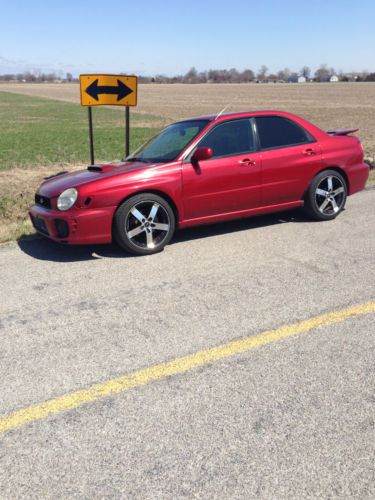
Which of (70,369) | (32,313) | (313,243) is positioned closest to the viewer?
(70,369)

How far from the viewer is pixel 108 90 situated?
8.59 m

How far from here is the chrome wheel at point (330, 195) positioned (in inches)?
271

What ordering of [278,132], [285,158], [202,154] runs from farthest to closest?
1. [278,132]
2. [285,158]
3. [202,154]

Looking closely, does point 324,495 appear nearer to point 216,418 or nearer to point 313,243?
point 216,418

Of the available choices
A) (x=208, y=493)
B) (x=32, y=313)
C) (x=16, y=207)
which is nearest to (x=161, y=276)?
(x=32, y=313)

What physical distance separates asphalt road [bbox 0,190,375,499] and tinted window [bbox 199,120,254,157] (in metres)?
1.35

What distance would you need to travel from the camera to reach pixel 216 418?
2803 millimetres

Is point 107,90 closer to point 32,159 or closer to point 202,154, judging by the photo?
point 202,154

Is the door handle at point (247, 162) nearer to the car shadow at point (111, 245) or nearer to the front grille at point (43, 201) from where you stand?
the car shadow at point (111, 245)

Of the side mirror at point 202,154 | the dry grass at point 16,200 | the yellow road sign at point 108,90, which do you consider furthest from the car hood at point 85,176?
the yellow road sign at point 108,90

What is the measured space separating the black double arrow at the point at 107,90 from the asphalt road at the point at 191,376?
385 centimetres

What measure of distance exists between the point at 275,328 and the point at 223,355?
0.57 metres

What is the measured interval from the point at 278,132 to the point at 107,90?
10.9ft

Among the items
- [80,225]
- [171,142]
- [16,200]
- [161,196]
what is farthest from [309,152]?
[16,200]
